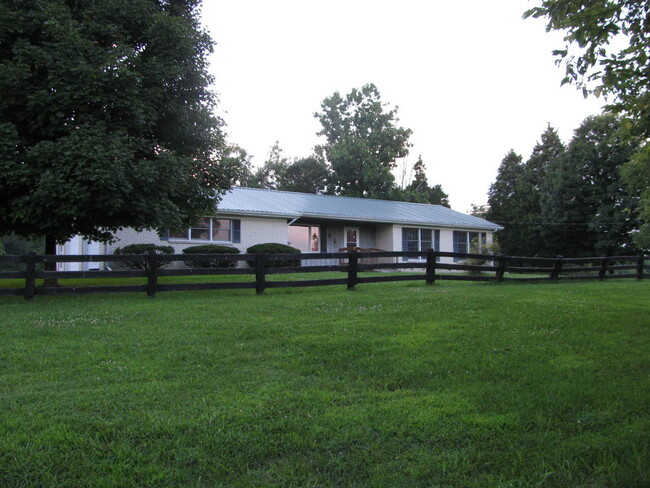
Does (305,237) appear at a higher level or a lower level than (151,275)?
higher

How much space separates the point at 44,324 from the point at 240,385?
163 inches

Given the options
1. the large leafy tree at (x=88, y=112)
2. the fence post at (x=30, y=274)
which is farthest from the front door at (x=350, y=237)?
the fence post at (x=30, y=274)

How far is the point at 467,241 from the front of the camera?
29.2m

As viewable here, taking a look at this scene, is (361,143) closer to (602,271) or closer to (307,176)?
(307,176)

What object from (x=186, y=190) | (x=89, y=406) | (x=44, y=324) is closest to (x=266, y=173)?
(x=186, y=190)

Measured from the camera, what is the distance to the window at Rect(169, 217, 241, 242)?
67.1ft

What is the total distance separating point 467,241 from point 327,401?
86.6 feet

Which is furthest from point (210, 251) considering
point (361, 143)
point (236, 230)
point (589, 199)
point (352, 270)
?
point (589, 199)

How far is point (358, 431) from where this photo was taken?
11.8 feet

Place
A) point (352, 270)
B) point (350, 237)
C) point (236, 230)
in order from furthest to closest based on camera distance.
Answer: point (350, 237)
point (236, 230)
point (352, 270)

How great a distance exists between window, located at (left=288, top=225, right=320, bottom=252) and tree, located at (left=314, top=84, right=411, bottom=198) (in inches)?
612

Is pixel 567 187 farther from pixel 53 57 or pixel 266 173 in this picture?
pixel 53 57

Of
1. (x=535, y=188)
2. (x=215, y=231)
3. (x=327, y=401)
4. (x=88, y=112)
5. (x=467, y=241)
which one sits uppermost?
(x=535, y=188)

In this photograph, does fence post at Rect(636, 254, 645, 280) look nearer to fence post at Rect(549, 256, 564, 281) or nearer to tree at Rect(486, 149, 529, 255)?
fence post at Rect(549, 256, 564, 281)
